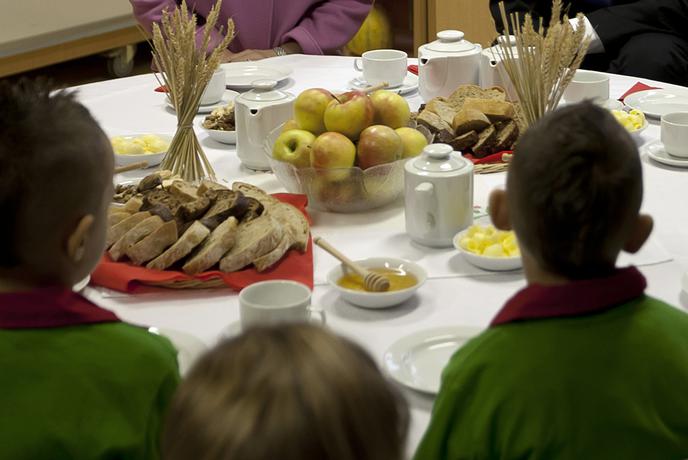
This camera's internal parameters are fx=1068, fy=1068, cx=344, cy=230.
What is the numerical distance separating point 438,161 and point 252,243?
1.19 feet

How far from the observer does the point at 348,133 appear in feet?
6.52

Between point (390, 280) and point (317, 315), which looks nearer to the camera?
point (317, 315)

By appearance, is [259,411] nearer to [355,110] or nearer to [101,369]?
[101,369]

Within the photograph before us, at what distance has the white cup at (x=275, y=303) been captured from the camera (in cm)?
145

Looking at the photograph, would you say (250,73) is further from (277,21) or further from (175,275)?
(175,275)

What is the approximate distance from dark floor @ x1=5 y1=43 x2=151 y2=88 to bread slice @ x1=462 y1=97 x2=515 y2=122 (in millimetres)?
3962

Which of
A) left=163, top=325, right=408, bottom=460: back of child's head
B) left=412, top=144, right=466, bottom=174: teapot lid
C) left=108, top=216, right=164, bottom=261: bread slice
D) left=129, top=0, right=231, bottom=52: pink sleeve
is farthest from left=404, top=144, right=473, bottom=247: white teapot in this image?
left=129, top=0, right=231, bottom=52: pink sleeve

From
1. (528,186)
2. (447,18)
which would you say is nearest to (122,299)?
(528,186)

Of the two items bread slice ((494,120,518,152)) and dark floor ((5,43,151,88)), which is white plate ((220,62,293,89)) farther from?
dark floor ((5,43,151,88))

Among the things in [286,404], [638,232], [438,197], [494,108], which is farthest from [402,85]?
[286,404]

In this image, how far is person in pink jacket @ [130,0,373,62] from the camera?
136 inches

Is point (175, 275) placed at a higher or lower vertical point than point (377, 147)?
lower

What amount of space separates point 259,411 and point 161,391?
51 cm

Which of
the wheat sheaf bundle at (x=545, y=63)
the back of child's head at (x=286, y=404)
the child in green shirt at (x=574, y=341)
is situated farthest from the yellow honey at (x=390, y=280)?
the back of child's head at (x=286, y=404)
